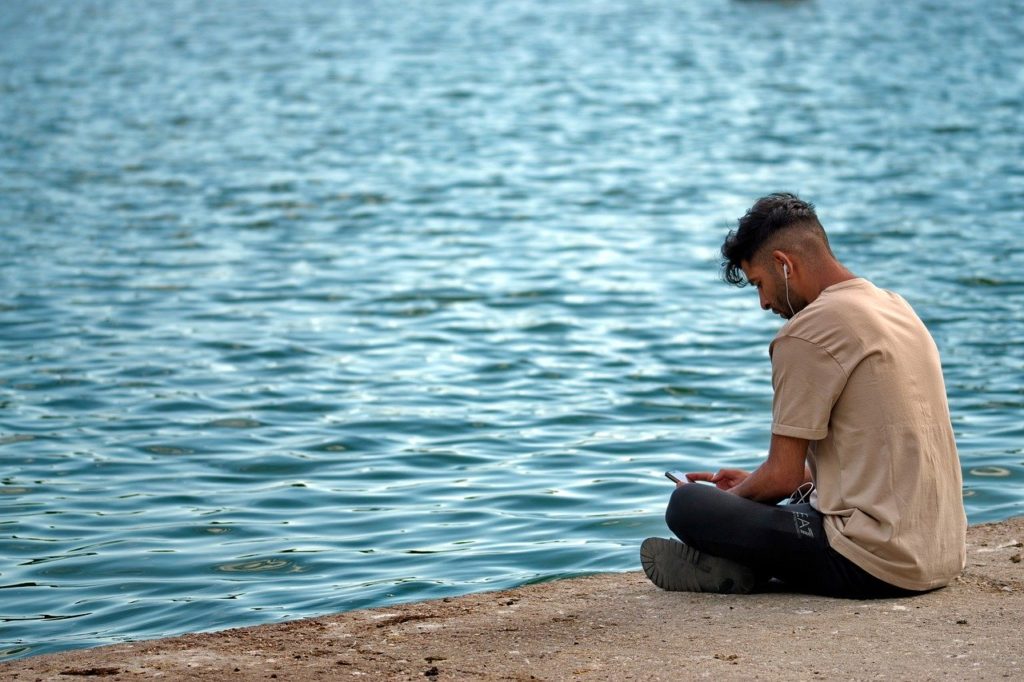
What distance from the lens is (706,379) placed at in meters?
10.6

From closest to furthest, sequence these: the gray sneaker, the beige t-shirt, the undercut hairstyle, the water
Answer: the beige t-shirt
the undercut hairstyle
the gray sneaker
the water

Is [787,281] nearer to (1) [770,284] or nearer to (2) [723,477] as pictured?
(1) [770,284]

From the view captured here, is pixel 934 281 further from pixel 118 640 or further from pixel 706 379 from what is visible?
pixel 118 640

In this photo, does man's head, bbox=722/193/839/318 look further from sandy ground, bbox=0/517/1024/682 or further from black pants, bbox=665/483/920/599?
sandy ground, bbox=0/517/1024/682

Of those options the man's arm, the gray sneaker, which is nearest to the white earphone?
the man's arm

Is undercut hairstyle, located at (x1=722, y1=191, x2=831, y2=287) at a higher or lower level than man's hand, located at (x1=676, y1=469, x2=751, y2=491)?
higher

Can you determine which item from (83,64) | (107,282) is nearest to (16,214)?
(107,282)

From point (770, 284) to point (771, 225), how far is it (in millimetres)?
216

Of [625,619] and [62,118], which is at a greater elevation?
[62,118]

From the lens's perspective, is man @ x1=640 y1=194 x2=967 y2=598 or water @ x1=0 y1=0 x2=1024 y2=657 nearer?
man @ x1=640 y1=194 x2=967 y2=598

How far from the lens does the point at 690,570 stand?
5758mm

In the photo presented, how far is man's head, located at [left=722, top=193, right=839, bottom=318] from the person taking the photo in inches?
206

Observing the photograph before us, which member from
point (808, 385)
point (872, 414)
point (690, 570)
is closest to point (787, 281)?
point (808, 385)

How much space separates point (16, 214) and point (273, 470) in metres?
9.84
